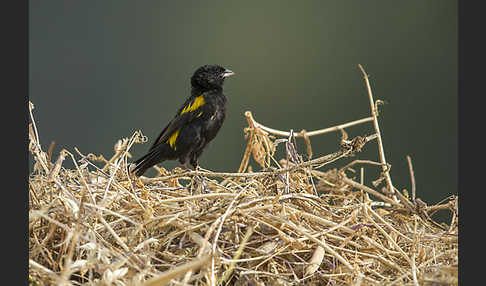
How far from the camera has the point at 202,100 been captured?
2.17 m

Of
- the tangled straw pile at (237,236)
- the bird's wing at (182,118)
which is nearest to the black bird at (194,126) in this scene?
the bird's wing at (182,118)

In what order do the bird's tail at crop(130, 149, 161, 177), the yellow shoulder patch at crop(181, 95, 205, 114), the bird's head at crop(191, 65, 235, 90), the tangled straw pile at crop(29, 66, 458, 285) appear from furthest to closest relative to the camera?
the bird's head at crop(191, 65, 235, 90)
the yellow shoulder patch at crop(181, 95, 205, 114)
the bird's tail at crop(130, 149, 161, 177)
the tangled straw pile at crop(29, 66, 458, 285)

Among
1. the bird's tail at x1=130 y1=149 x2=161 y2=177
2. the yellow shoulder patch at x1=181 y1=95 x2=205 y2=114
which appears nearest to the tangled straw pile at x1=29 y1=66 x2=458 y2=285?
the bird's tail at x1=130 y1=149 x2=161 y2=177

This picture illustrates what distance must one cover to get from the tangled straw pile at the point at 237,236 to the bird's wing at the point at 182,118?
1.08 meters

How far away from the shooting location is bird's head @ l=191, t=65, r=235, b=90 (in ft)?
7.41

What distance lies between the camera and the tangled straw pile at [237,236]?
730mm

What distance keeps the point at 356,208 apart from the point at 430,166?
2.55 m

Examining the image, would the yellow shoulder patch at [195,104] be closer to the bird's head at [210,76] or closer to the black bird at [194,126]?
the black bird at [194,126]

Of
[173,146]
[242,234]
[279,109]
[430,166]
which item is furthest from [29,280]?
[279,109]

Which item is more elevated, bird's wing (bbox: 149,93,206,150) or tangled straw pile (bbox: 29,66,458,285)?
tangled straw pile (bbox: 29,66,458,285)

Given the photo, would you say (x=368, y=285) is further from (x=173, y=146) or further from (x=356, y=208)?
(x=173, y=146)

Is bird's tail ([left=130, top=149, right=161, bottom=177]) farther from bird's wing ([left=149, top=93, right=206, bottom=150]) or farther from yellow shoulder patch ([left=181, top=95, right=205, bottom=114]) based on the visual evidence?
yellow shoulder patch ([left=181, top=95, right=205, bottom=114])

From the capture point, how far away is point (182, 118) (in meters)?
2.10

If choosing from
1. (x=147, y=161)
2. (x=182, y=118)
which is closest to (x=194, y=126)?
(x=182, y=118)
